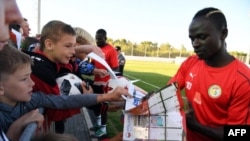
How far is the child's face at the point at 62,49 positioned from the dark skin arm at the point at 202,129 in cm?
101

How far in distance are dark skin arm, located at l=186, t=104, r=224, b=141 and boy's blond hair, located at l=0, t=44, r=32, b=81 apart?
120cm

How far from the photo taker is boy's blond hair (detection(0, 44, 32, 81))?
175 centimetres

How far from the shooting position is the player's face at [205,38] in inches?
91.6

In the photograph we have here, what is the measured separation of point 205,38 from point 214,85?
0.35 m

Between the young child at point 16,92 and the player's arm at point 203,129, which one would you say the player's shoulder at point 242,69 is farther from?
the young child at point 16,92

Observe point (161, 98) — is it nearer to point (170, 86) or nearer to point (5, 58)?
point (170, 86)

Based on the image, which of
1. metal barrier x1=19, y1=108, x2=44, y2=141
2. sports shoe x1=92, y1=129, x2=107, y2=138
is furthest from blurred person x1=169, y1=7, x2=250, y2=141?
→ sports shoe x1=92, y1=129, x2=107, y2=138

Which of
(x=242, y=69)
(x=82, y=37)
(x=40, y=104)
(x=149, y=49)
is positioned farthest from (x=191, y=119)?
(x=149, y=49)

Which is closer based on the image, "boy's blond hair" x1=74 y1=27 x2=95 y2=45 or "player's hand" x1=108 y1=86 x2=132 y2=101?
"player's hand" x1=108 y1=86 x2=132 y2=101

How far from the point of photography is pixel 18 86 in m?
1.84

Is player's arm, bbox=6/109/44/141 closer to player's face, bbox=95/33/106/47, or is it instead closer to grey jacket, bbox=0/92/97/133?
grey jacket, bbox=0/92/97/133

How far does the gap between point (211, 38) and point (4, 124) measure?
4.97ft

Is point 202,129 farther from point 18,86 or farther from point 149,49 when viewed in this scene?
point 149,49

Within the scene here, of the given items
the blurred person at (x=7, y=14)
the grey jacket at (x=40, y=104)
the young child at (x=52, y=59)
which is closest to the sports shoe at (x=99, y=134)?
the young child at (x=52, y=59)
